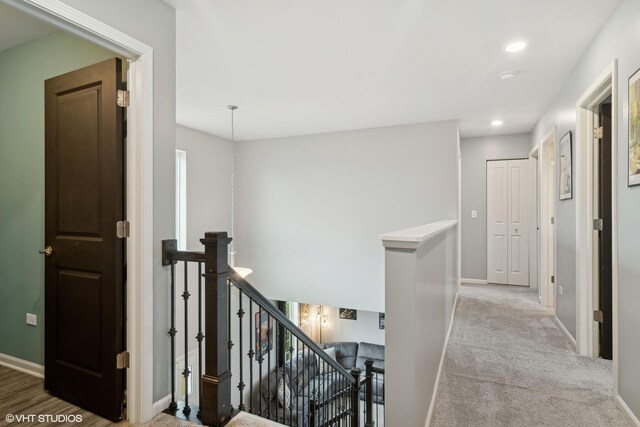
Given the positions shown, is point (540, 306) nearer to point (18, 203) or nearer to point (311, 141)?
point (311, 141)

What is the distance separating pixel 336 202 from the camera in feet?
18.5

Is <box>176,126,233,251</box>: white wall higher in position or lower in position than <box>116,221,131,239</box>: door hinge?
higher

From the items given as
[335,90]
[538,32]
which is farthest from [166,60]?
[538,32]

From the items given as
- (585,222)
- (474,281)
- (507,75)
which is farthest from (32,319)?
(474,281)

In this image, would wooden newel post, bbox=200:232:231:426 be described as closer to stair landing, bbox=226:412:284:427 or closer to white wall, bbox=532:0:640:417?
stair landing, bbox=226:412:284:427

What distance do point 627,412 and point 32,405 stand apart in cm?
344

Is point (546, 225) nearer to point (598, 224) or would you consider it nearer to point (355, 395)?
point (598, 224)

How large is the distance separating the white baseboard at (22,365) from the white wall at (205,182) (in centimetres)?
277

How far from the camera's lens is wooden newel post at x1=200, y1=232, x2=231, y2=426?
1773 mm

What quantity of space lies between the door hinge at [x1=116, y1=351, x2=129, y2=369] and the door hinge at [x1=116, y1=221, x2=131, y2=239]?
0.64 m

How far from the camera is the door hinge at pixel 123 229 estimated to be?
183 centimetres

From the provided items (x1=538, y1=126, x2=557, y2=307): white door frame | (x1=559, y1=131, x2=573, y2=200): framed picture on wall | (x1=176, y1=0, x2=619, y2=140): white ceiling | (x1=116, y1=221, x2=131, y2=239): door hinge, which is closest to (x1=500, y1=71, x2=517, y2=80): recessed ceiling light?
(x1=176, y1=0, x2=619, y2=140): white ceiling

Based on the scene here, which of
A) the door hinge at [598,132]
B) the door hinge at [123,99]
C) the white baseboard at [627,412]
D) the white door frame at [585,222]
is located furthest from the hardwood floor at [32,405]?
the door hinge at [598,132]

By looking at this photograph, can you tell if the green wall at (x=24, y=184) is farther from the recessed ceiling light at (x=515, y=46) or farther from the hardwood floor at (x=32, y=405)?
the recessed ceiling light at (x=515, y=46)
